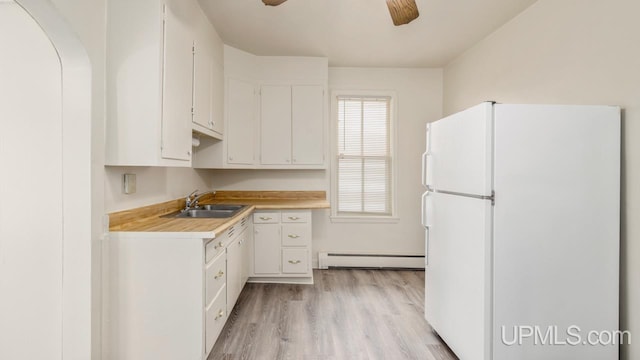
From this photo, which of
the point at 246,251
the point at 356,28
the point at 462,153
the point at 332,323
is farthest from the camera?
the point at 246,251

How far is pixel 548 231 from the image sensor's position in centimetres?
174

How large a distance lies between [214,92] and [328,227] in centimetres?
216

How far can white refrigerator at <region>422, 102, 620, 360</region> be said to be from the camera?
1.74 meters

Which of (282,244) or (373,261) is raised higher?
(282,244)

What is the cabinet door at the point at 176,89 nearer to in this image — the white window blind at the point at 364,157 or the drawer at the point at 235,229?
the drawer at the point at 235,229

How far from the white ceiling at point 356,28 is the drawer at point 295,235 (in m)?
2.00

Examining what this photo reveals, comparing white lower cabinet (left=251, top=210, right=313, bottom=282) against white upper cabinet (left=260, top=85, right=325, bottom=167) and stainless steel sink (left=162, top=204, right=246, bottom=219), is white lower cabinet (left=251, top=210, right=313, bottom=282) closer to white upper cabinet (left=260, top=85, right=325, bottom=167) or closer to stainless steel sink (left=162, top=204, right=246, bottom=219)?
stainless steel sink (left=162, top=204, right=246, bottom=219)

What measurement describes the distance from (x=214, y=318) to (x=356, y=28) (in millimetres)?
2792

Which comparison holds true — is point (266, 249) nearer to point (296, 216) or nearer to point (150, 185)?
point (296, 216)

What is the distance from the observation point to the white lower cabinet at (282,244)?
341 cm

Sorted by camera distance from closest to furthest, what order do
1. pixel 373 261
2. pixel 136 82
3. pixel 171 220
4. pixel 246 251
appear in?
pixel 136 82, pixel 171 220, pixel 246 251, pixel 373 261

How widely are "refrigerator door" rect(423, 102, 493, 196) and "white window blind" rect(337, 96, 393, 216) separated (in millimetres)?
1673

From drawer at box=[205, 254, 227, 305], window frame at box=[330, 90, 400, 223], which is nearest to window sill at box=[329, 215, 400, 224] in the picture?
window frame at box=[330, 90, 400, 223]

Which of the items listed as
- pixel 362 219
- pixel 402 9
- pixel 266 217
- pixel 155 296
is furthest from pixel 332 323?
pixel 402 9
